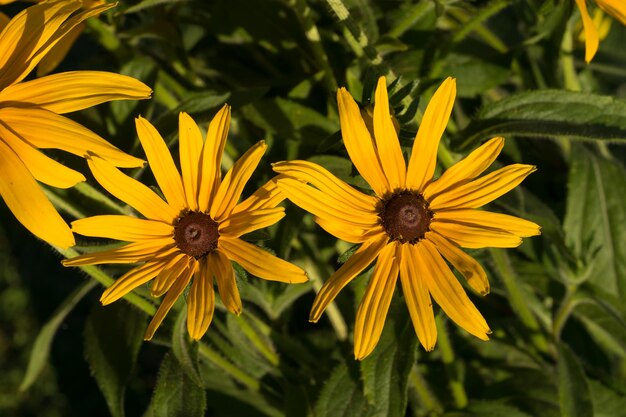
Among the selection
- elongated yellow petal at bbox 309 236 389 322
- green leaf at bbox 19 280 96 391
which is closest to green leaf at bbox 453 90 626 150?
elongated yellow petal at bbox 309 236 389 322

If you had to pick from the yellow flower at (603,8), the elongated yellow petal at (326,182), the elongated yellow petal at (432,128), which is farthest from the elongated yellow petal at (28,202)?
the yellow flower at (603,8)

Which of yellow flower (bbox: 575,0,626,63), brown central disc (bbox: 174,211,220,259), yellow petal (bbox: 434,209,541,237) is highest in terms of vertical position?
yellow flower (bbox: 575,0,626,63)

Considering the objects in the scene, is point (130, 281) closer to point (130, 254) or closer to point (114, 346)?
point (130, 254)

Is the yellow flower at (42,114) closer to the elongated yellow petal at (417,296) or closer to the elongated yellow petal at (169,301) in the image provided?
the elongated yellow petal at (169,301)

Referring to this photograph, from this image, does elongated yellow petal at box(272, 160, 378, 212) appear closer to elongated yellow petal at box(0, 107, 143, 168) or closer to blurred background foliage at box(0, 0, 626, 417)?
blurred background foliage at box(0, 0, 626, 417)

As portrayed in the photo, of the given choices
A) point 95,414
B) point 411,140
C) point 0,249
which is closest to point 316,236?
point 411,140
